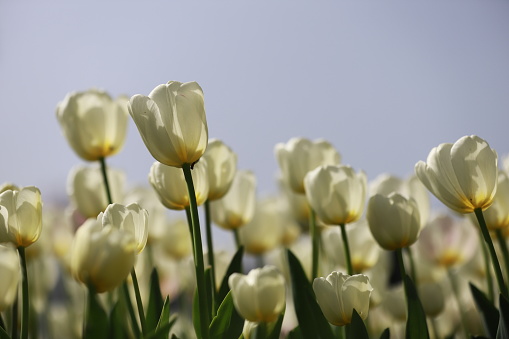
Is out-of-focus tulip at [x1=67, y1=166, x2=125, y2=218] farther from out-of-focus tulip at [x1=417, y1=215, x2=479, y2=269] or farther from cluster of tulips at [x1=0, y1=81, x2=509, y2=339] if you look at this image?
out-of-focus tulip at [x1=417, y1=215, x2=479, y2=269]

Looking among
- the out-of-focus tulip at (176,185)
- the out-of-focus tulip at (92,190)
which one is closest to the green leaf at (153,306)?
the out-of-focus tulip at (176,185)

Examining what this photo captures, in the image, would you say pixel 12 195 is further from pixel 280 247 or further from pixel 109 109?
pixel 280 247

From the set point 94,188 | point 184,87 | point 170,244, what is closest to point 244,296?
point 184,87

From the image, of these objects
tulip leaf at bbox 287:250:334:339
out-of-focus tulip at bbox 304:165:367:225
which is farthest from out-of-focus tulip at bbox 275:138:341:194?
tulip leaf at bbox 287:250:334:339

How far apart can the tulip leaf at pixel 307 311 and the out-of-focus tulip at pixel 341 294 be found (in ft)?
0.14

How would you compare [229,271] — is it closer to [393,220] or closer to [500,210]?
[393,220]

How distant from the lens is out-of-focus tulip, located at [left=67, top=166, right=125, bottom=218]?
120cm

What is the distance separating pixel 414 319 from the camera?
28.9 inches

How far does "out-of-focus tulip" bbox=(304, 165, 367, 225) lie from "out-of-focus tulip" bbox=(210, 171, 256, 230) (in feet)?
0.83

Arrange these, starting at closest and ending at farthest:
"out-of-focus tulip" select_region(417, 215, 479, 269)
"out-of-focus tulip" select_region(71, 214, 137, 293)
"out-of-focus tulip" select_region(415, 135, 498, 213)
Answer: "out-of-focus tulip" select_region(71, 214, 137, 293)
"out-of-focus tulip" select_region(415, 135, 498, 213)
"out-of-focus tulip" select_region(417, 215, 479, 269)

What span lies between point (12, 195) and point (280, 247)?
3.49 ft

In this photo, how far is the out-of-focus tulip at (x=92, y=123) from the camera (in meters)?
1.04

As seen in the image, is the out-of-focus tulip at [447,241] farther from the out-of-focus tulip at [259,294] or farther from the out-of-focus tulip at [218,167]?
the out-of-focus tulip at [259,294]

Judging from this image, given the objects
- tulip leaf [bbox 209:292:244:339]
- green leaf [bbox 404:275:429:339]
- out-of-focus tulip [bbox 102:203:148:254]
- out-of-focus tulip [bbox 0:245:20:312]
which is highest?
out-of-focus tulip [bbox 102:203:148:254]
